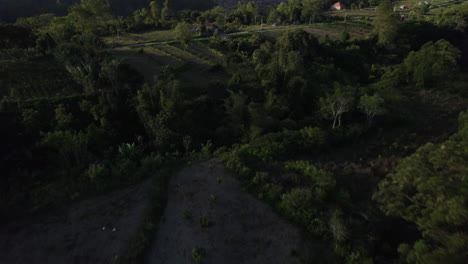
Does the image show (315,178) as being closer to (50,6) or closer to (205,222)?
(205,222)

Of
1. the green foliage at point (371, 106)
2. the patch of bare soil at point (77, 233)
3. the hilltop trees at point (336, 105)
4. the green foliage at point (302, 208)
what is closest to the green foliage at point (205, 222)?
the patch of bare soil at point (77, 233)

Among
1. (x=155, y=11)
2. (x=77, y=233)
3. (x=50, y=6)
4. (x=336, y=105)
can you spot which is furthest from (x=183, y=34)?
(x=50, y=6)

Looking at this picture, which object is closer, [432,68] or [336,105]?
[336,105]

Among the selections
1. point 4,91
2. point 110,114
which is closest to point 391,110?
point 110,114

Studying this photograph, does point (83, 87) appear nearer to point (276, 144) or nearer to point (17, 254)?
point (17, 254)

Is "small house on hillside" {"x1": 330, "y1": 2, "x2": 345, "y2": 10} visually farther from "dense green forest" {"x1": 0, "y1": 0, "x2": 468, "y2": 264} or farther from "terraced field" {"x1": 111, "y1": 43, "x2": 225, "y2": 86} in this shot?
"terraced field" {"x1": 111, "y1": 43, "x2": 225, "y2": 86}

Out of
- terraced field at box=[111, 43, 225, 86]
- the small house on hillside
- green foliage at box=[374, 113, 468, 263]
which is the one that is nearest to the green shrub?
green foliage at box=[374, 113, 468, 263]
